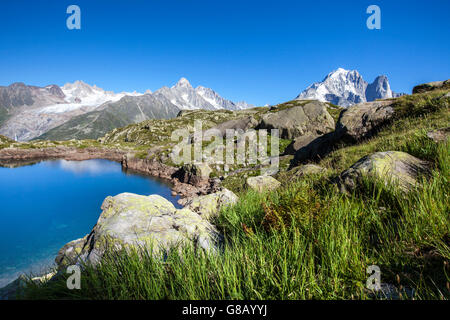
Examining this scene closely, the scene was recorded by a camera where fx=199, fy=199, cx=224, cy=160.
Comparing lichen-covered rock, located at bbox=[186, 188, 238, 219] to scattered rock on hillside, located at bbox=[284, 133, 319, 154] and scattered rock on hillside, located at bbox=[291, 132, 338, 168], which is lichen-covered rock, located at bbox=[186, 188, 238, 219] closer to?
scattered rock on hillside, located at bbox=[291, 132, 338, 168]

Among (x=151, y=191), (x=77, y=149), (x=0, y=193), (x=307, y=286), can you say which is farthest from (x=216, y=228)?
(x=77, y=149)

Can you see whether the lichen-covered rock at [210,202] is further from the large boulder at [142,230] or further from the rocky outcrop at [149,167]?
the rocky outcrop at [149,167]

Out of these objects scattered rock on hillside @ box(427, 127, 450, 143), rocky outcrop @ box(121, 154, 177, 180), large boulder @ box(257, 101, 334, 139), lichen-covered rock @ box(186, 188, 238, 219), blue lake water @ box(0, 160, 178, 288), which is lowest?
blue lake water @ box(0, 160, 178, 288)

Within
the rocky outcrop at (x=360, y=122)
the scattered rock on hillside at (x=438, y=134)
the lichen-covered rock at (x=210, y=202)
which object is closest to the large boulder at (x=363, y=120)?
the rocky outcrop at (x=360, y=122)

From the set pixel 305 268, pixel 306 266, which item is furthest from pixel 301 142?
pixel 305 268

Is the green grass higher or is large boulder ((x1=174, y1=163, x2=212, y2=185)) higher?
the green grass

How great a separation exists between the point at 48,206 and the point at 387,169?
47.0 meters

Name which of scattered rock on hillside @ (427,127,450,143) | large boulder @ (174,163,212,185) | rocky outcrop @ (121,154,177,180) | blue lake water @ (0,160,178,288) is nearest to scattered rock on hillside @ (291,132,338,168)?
scattered rock on hillside @ (427,127,450,143)

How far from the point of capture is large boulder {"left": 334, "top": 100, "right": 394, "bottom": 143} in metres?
16.0

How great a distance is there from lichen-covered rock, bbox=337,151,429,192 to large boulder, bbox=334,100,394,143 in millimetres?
11933

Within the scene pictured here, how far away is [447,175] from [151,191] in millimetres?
43512

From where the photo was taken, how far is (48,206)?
35.1m

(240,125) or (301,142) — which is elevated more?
(240,125)

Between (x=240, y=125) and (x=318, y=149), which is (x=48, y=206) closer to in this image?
(x=318, y=149)
